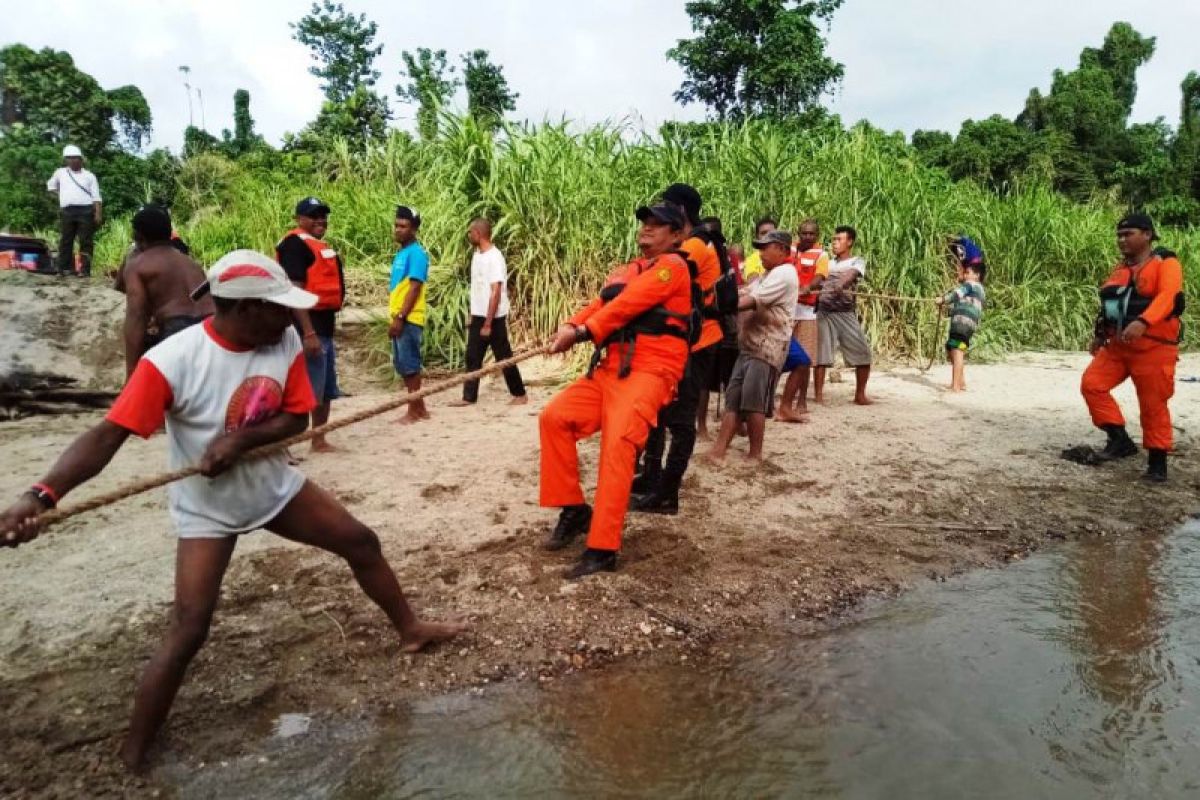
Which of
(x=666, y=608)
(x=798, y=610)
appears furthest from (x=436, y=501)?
(x=798, y=610)

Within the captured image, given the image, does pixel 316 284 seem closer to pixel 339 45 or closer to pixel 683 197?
pixel 683 197

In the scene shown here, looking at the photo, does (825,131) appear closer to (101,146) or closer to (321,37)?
(101,146)

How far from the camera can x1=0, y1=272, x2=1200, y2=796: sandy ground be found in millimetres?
2719

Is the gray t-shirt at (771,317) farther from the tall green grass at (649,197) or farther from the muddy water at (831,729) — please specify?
the tall green grass at (649,197)

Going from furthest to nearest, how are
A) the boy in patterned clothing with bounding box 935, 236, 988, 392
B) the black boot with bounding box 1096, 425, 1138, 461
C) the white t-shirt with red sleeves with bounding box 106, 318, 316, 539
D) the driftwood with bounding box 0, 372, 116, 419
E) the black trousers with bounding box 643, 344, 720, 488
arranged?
1. the boy in patterned clothing with bounding box 935, 236, 988, 392
2. the driftwood with bounding box 0, 372, 116, 419
3. the black boot with bounding box 1096, 425, 1138, 461
4. the black trousers with bounding box 643, 344, 720, 488
5. the white t-shirt with red sleeves with bounding box 106, 318, 316, 539

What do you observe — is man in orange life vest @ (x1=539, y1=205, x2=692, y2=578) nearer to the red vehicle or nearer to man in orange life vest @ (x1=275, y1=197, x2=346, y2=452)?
man in orange life vest @ (x1=275, y1=197, x2=346, y2=452)

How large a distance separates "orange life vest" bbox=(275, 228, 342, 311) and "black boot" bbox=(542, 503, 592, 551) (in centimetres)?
242

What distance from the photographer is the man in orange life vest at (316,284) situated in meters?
5.21

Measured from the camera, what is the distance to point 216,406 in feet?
7.72

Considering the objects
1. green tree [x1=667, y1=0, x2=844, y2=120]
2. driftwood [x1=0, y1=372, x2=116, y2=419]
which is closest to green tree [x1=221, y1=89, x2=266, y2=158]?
green tree [x1=667, y1=0, x2=844, y2=120]

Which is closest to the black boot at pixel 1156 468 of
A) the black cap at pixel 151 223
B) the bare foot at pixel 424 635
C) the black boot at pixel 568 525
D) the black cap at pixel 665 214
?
the black cap at pixel 665 214

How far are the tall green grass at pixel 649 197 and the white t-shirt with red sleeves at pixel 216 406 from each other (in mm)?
6405

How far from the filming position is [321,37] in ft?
113

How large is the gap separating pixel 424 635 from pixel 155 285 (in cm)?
270
